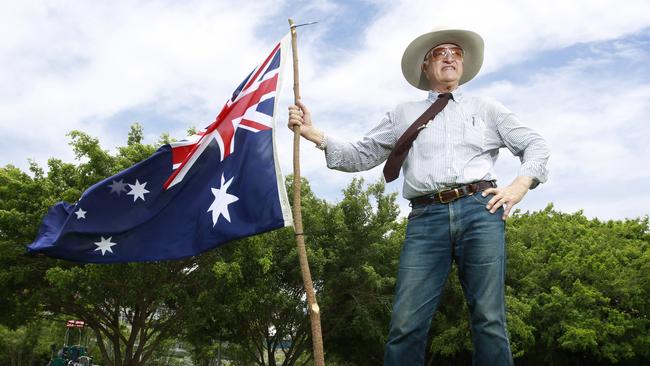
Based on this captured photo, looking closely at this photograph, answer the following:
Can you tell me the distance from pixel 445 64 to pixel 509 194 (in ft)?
3.43

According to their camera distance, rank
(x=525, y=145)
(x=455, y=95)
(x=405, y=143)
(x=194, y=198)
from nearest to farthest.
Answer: (x=525, y=145) → (x=405, y=143) → (x=455, y=95) → (x=194, y=198)

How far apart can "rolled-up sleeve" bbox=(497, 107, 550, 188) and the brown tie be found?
409 millimetres

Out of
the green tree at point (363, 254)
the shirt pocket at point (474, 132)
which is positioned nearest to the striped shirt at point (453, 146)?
the shirt pocket at point (474, 132)

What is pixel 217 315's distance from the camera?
72.8ft

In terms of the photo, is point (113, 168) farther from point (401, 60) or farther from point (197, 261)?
point (401, 60)

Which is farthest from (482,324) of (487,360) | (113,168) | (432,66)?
(113,168)

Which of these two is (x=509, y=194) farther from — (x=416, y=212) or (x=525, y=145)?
(x=416, y=212)

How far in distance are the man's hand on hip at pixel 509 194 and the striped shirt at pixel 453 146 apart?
0.06 m

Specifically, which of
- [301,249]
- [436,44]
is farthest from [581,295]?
[301,249]

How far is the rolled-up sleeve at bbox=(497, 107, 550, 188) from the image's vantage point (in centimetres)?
361

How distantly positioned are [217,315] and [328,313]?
5748 mm

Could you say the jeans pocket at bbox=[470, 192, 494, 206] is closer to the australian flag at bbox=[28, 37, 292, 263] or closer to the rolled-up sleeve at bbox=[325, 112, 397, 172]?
the rolled-up sleeve at bbox=[325, 112, 397, 172]

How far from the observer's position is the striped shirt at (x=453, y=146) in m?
3.66

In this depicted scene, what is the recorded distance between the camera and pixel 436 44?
414 cm
